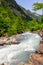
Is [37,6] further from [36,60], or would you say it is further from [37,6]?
[36,60]

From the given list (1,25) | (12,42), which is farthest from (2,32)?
(12,42)

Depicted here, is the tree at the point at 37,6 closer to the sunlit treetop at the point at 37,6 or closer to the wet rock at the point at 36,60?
the sunlit treetop at the point at 37,6

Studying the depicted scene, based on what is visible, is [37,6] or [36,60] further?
[37,6]

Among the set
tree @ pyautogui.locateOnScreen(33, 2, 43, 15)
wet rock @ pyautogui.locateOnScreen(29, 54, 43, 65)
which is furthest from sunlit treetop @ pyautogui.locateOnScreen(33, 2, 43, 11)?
wet rock @ pyautogui.locateOnScreen(29, 54, 43, 65)

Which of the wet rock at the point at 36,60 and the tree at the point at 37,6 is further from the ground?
the tree at the point at 37,6

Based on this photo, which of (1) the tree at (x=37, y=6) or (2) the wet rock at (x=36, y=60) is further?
(1) the tree at (x=37, y=6)

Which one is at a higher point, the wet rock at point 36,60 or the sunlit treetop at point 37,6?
the sunlit treetop at point 37,6

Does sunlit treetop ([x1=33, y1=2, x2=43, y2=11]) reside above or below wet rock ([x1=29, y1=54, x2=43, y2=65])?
above

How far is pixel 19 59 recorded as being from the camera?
20.6 metres

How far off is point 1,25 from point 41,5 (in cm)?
986

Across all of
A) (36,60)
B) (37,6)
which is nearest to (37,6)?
(37,6)

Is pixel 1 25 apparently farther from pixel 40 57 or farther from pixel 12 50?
pixel 40 57

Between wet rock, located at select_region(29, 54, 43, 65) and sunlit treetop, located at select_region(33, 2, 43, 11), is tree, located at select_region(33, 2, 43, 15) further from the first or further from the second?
wet rock, located at select_region(29, 54, 43, 65)

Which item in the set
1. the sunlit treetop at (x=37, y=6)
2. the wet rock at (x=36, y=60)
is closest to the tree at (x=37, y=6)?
the sunlit treetop at (x=37, y=6)
